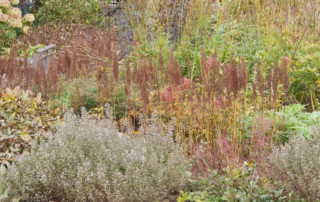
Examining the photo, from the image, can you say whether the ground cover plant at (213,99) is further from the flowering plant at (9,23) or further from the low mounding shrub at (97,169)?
the flowering plant at (9,23)

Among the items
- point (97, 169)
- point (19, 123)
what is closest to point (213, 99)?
point (97, 169)

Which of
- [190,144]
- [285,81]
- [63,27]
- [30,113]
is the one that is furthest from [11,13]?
[285,81]

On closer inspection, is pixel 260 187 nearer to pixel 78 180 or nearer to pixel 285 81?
pixel 285 81

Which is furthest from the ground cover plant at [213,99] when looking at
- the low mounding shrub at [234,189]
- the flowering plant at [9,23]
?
the flowering plant at [9,23]

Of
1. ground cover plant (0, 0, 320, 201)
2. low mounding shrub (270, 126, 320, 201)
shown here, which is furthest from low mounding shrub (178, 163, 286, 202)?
low mounding shrub (270, 126, 320, 201)

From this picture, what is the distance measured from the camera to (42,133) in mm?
3928

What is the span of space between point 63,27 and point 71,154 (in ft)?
23.8

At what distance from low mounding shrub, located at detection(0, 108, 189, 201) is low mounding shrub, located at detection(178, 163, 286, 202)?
159mm

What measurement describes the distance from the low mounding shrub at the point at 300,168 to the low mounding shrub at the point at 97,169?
0.65 metres

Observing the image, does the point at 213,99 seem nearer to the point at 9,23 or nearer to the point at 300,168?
the point at 300,168

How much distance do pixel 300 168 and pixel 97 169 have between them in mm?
1285

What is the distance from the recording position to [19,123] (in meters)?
4.05

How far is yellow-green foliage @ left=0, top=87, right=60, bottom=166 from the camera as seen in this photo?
3.81m

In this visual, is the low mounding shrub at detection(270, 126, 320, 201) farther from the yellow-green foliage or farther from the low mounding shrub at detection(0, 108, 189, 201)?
the yellow-green foliage
